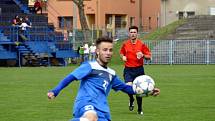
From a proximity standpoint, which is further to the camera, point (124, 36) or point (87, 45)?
point (124, 36)

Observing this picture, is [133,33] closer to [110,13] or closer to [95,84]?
[95,84]

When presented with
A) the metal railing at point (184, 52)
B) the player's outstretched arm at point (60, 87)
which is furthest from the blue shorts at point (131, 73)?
the metal railing at point (184, 52)

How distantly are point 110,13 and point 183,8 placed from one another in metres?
8.06

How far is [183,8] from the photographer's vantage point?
243ft

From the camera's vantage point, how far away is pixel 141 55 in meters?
16.2

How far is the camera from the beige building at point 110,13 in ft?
238

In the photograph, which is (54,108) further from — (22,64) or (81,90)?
(22,64)

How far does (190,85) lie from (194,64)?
22653 millimetres

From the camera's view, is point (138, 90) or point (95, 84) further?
point (138, 90)

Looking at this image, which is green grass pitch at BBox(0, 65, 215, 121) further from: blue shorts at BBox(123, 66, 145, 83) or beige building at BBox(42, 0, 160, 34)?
beige building at BBox(42, 0, 160, 34)

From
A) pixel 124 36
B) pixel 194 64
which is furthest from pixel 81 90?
pixel 124 36

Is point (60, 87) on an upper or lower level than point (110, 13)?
lower

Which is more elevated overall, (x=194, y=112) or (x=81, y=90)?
(x=81, y=90)

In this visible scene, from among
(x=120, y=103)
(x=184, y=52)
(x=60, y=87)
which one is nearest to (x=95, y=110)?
(x=60, y=87)
